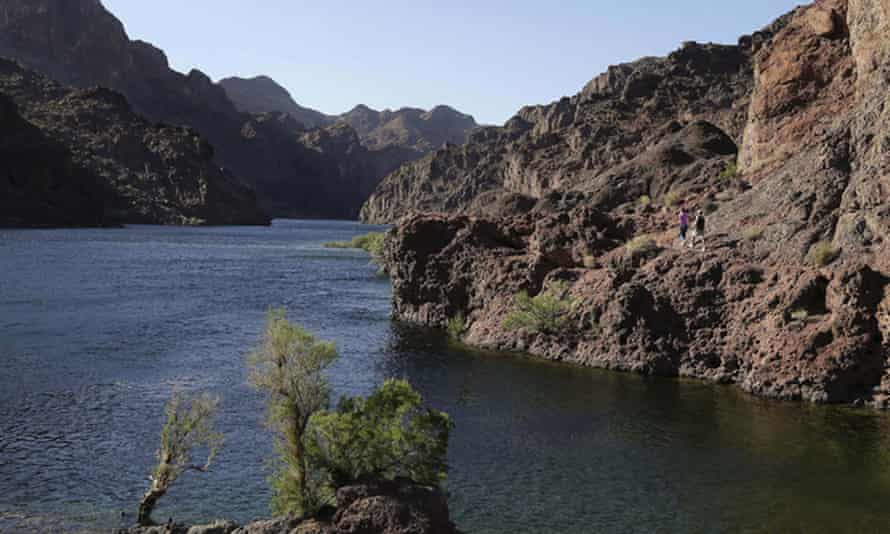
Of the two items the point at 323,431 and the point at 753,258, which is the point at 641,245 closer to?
the point at 753,258

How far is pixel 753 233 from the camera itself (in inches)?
1297

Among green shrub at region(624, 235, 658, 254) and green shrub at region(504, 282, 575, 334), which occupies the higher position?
green shrub at region(624, 235, 658, 254)

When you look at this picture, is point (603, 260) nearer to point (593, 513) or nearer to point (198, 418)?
point (593, 513)

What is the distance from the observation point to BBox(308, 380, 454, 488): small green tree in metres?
13.2

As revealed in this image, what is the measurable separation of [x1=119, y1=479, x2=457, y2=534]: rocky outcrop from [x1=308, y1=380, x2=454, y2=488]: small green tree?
0.47 metres

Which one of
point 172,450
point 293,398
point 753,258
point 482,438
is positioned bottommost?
point 482,438

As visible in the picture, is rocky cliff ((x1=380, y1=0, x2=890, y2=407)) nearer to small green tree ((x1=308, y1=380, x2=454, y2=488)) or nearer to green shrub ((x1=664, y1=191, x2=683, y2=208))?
green shrub ((x1=664, y1=191, x2=683, y2=208))

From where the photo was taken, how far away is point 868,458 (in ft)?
66.0

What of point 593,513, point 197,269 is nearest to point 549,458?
point 593,513

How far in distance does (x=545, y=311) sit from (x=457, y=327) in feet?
22.5

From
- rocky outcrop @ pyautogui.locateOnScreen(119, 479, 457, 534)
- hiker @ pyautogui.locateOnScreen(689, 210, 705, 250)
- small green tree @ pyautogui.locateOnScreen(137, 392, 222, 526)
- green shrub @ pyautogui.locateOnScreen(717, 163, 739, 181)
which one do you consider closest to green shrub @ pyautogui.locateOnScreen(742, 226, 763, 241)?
hiker @ pyautogui.locateOnScreen(689, 210, 705, 250)

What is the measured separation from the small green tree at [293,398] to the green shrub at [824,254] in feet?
72.6

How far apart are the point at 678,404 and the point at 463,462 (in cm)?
985

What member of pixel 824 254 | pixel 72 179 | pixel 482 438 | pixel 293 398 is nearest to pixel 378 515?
pixel 293 398
